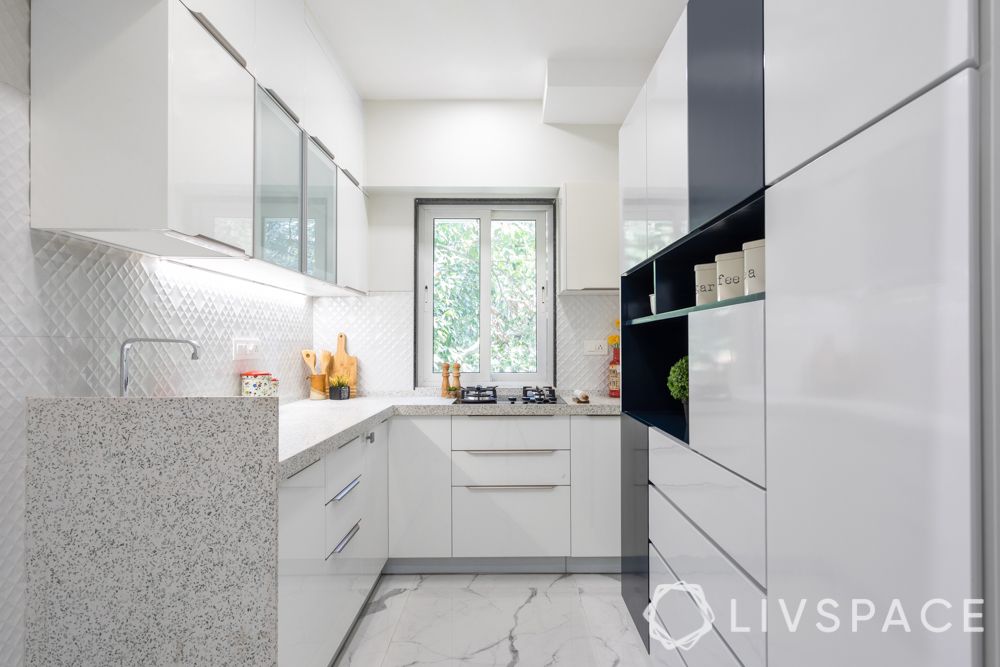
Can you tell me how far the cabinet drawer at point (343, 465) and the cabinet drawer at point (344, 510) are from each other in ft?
0.08

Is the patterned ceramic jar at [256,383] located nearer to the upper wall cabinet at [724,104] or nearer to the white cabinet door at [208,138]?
the white cabinet door at [208,138]

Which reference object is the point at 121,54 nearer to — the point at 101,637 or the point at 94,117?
the point at 94,117

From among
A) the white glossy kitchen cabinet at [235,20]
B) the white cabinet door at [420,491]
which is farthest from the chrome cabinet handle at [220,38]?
the white cabinet door at [420,491]

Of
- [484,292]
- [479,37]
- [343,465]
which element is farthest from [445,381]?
[479,37]

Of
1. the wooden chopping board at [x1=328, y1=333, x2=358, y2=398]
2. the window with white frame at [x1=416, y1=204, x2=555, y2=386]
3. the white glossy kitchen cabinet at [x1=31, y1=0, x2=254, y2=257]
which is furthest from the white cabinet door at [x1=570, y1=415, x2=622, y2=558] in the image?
the white glossy kitchen cabinet at [x1=31, y1=0, x2=254, y2=257]

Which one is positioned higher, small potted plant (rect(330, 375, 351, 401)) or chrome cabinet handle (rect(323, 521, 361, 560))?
small potted plant (rect(330, 375, 351, 401))

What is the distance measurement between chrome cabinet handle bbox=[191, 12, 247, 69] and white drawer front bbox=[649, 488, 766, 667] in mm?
1973

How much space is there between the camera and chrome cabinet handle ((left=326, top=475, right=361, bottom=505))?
185cm

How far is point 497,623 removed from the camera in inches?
89.9

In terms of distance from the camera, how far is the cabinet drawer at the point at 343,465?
181 cm

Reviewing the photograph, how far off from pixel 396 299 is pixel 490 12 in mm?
1715

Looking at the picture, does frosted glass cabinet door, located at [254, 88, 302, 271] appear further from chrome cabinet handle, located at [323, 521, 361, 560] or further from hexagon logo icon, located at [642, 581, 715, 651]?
hexagon logo icon, located at [642, 581, 715, 651]

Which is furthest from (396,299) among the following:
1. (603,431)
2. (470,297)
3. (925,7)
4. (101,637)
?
(925,7)

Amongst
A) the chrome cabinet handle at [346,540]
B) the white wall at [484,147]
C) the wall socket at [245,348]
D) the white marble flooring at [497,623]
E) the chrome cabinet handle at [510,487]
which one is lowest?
the white marble flooring at [497,623]
